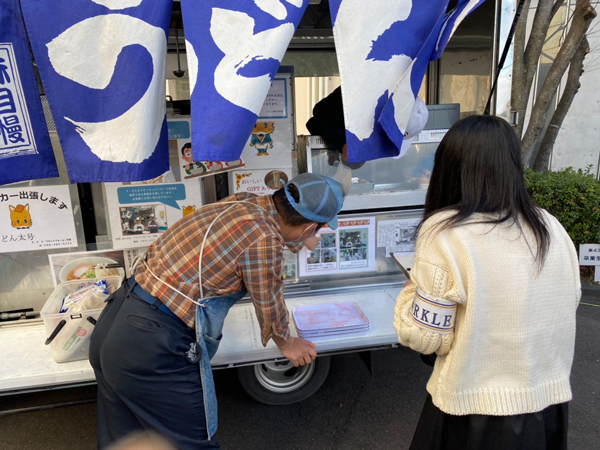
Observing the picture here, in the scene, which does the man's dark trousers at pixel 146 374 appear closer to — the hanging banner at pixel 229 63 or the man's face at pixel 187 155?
the hanging banner at pixel 229 63

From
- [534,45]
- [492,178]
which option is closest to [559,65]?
[534,45]

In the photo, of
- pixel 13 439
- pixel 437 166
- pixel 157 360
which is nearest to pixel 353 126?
pixel 437 166

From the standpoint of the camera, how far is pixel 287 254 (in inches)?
119

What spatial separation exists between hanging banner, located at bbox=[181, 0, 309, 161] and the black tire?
1.80 metres

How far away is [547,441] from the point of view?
5.48 feet

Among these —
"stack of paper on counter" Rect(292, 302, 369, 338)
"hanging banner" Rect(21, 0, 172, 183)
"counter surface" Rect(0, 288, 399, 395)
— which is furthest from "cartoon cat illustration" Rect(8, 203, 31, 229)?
"stack of paper on counter" Rect(292, 302, 369, 338)

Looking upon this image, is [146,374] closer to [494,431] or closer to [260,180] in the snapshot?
[494,431]

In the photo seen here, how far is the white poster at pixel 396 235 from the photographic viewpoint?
10.2 ft

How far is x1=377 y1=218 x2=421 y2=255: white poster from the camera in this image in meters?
3.10

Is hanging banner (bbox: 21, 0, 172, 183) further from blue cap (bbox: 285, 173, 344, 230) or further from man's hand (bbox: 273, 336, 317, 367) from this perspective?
man's hand (bbox: 273, 336, 317, 367)

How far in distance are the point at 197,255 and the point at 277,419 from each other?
1665 mm

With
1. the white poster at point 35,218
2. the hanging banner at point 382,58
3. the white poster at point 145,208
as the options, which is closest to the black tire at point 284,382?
the white poster at point 145,208

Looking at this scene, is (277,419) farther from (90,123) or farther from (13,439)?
(90,123)

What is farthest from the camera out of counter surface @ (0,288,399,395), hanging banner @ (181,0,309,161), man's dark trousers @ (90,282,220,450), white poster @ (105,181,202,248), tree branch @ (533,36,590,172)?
tree branch @ (533,36,590,172)
